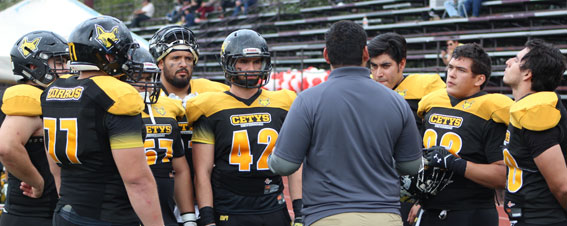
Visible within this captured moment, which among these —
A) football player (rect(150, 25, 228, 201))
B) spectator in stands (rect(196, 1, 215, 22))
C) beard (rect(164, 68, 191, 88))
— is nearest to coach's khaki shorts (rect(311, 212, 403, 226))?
football player (rect(150, 25, 228, 201))

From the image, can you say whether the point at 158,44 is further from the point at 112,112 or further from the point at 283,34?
the point at 283,34

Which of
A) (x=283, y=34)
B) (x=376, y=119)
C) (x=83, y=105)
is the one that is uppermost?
(x=83, y=105)

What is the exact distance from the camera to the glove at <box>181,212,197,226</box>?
12.8 feet

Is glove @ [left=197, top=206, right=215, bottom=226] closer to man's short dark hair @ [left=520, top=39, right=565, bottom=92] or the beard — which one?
the beard

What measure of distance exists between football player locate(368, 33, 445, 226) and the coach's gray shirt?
6.01ft

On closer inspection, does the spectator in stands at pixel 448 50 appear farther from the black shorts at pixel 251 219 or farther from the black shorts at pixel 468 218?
the black shorts at pixel 251 219

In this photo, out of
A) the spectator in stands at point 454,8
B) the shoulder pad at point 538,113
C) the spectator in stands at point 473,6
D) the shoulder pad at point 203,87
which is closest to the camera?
the shoulder pad at point 538,113

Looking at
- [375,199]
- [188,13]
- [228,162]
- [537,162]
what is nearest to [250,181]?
[228,162]

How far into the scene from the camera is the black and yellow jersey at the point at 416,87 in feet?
16.0

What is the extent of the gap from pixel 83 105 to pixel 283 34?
48.3 feet

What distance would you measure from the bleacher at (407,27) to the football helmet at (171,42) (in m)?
8.31

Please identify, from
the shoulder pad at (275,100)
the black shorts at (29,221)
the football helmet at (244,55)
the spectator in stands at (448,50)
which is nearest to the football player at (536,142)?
the shoulder pad at (275,100)

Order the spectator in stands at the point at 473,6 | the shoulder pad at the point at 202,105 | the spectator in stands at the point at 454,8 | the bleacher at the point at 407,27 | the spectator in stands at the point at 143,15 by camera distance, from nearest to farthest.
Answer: the shoulder pad at the point at 202,105, the bleacher at the point at 407,27, the spectator in stands at the point at 473,6, the spectator in stands at the point at 454,8, the spectator in stands at the point at 143,15

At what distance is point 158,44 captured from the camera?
450 centimetres
